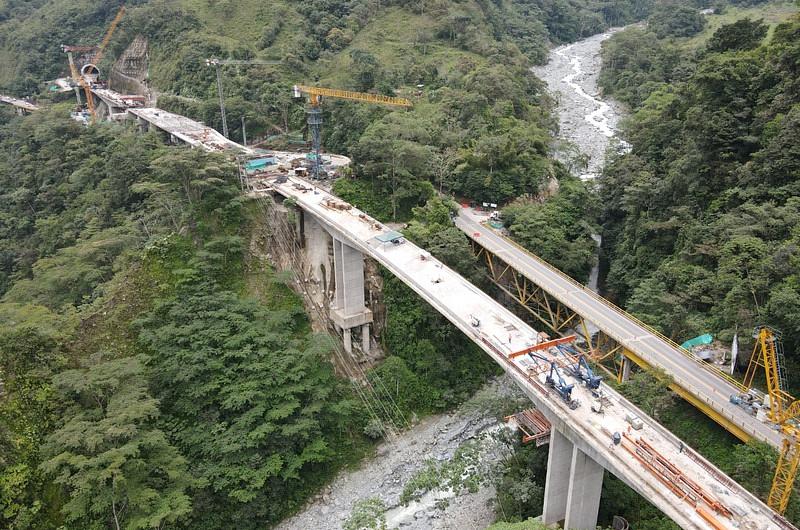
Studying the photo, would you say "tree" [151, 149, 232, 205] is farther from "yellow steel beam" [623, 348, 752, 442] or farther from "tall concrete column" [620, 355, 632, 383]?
"yellow steel beam" [623, 348, 752, 442]

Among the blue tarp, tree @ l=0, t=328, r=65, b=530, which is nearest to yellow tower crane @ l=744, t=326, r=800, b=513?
tree @ l=0, t=328, r=65, b=530

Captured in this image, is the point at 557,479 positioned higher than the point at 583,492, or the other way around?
the point at 583,492

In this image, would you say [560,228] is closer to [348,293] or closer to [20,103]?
[348,293]

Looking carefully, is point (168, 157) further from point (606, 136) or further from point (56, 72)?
point (56, 72)

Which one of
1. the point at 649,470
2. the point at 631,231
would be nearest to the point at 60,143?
the point at 631,231

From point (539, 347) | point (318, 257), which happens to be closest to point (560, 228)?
point (318, 257)
